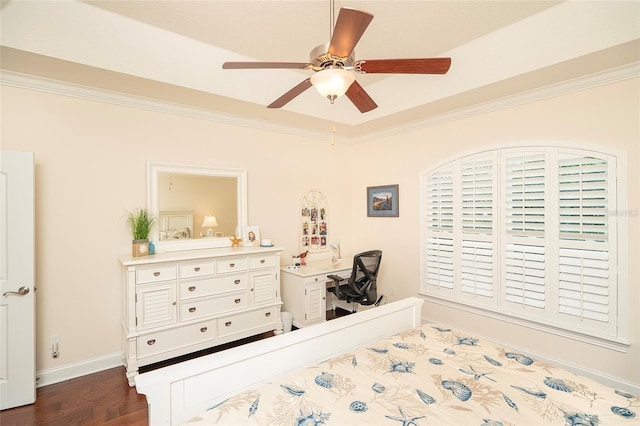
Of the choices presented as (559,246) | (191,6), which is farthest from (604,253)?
(191,6)

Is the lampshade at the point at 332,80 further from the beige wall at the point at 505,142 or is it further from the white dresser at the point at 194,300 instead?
the beige wall at the point at 505,142

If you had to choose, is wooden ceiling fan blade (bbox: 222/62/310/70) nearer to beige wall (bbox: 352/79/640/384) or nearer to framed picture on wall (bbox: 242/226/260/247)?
framed picture on wall (bbox: 242/226/260/247)

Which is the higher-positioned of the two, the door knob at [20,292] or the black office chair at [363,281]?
the door knob at [20,292]

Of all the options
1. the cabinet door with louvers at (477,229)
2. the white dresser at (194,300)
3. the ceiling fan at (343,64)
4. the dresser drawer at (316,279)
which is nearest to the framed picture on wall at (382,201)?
the cabinet door with louvers at (477,229)

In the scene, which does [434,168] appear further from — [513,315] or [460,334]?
[460,334]

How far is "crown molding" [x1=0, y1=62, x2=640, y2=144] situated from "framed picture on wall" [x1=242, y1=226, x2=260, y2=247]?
4.19 feet

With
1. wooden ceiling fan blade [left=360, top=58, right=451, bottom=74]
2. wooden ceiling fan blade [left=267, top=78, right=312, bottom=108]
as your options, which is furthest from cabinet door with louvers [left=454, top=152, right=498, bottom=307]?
wooden ceiling fan blade [left=267, top=78, right=312, bottom=108]

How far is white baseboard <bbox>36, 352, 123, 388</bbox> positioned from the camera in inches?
103

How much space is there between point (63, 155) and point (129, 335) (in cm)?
169

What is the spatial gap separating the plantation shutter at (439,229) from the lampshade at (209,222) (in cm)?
256

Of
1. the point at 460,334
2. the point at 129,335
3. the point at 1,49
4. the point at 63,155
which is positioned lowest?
the point at 129,335

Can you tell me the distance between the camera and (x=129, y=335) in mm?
2619

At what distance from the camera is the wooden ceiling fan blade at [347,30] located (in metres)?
1.30

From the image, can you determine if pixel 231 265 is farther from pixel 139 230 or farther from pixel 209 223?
pixel 139 230
